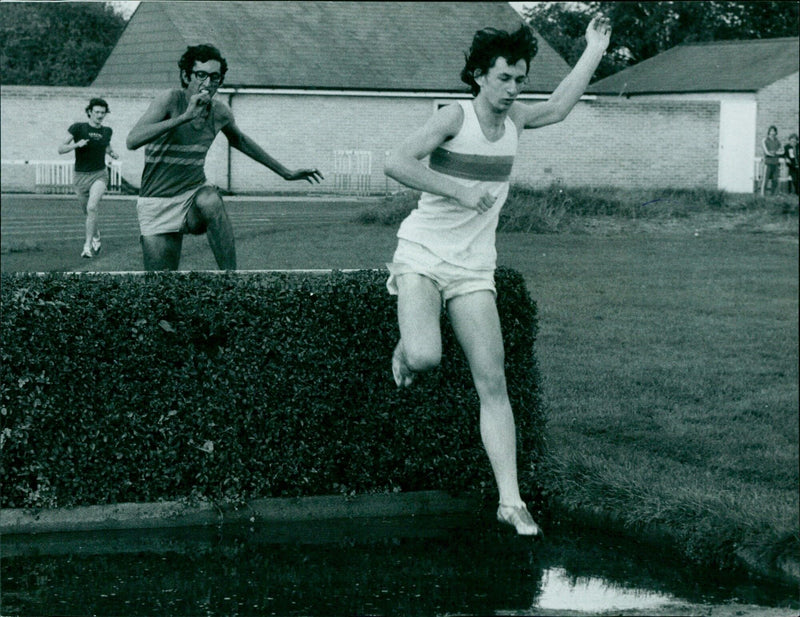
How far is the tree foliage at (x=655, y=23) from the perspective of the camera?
60.5 ft

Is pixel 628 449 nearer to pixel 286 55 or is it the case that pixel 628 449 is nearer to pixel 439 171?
pixel 439 171

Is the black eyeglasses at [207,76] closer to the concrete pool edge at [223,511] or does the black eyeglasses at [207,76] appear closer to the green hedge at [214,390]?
the green hedge at [214,390]

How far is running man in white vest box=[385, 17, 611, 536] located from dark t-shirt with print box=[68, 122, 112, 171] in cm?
825

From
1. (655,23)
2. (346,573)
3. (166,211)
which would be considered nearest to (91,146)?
(166,211)

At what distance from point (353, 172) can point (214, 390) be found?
7.76 ft

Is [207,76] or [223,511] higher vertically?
[207,76]

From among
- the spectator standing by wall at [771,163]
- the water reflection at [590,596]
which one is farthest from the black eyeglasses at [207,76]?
the spectator standing by wall at [771,163]

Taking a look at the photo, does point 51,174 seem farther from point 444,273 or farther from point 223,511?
point 444,273

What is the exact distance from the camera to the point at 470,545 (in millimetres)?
6789

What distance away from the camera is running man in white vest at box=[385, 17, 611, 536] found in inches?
198

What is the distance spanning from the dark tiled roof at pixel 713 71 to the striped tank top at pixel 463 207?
3088 centimetres

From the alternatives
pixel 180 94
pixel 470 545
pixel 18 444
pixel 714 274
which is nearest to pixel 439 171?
pixel 180 94

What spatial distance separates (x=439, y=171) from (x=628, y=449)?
3.19m

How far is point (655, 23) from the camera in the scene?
3088 cm
